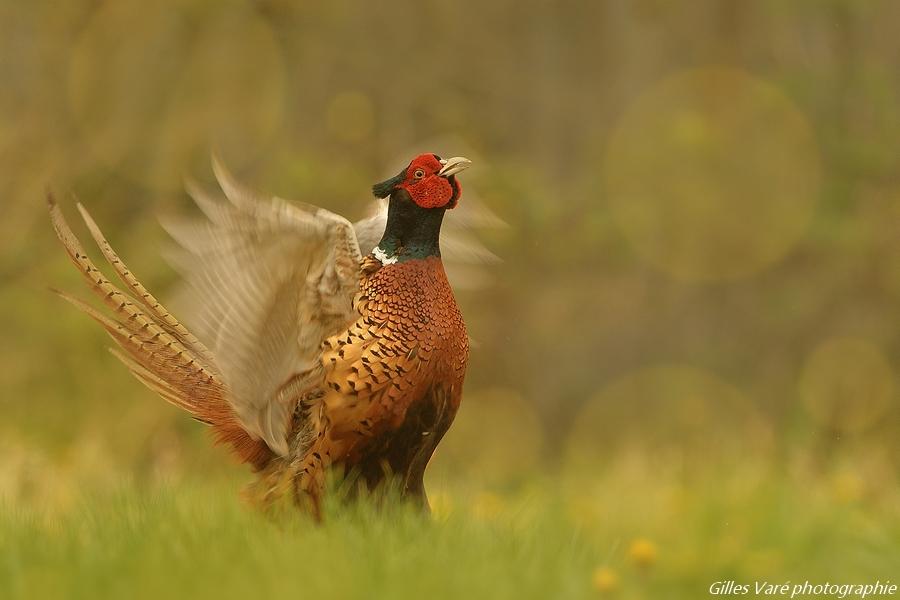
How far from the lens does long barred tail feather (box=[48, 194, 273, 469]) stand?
329 cm

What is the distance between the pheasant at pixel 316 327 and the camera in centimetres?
299

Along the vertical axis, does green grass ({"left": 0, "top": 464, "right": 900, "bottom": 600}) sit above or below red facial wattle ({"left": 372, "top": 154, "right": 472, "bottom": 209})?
below

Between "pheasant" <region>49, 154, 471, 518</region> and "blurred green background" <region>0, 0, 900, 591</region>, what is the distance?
1.66m

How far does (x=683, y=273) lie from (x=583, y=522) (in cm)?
523

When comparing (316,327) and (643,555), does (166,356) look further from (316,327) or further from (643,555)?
(643,555)

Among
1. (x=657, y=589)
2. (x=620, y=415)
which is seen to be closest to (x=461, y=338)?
(x=657, y=589)

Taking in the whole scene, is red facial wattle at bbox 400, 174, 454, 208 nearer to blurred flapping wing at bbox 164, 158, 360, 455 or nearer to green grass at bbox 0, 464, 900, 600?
blurred flapping wing at bbox 164, 158, 360, 455

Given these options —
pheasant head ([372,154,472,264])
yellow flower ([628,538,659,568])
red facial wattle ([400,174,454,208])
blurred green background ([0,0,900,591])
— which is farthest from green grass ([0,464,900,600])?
blurred green background ([0,0,900,591])

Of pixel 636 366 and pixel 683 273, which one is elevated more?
pixel 683 273

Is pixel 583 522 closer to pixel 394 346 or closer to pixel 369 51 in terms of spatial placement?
pixel 394 346

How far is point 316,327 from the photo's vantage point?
10.3 ft

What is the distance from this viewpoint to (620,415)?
809cm

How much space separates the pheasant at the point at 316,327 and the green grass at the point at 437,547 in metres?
0.21

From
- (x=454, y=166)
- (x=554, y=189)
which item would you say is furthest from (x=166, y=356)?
(x=554, y=189)
